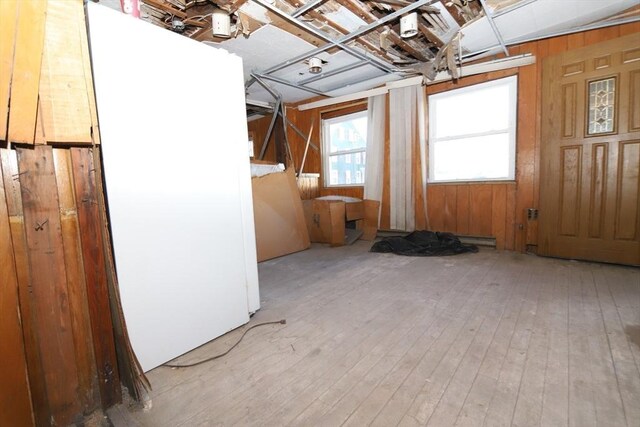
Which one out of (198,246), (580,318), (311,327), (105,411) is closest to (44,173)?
(198,246)

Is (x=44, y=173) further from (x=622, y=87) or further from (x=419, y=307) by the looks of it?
(x=622, y=87)

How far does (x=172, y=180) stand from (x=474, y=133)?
3.68 m

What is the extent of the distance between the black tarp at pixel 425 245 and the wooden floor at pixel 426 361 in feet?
3.23

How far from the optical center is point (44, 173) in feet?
3.43

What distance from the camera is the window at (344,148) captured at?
495cm

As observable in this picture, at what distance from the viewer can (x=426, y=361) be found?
1.45 metres

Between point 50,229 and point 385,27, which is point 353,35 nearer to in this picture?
point 385,27

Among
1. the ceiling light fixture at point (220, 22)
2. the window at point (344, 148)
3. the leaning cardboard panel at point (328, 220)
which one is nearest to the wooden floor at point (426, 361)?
the leaning cardboard panel at point (328, 220)

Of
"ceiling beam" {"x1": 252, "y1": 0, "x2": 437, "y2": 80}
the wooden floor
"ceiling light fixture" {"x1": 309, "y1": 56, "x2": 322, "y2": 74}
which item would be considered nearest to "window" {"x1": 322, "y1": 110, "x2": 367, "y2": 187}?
"ceiling light fixture" {"x1": 309, "y1": 56, "x2": 322, "y2": 74}

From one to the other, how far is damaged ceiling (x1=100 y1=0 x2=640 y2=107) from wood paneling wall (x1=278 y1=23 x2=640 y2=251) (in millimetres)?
172

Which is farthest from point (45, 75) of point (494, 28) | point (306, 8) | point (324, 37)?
point (494, 28)

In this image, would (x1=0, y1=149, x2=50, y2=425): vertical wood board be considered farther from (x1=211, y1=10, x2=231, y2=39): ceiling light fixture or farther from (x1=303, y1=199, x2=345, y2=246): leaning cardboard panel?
(x1=303, y1=199, x2=345, y2=246): leaning cardboard panel

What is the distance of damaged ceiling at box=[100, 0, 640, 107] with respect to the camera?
2.42m

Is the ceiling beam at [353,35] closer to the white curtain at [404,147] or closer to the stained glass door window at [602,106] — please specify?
the white curtain at [404,147]
